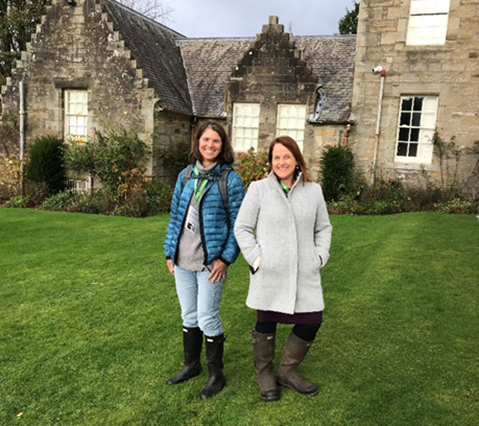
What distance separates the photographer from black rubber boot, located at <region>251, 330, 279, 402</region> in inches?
127

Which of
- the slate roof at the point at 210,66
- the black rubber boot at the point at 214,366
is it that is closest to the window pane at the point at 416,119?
the slate roof at the point at 210,66

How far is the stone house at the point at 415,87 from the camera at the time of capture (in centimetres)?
1223

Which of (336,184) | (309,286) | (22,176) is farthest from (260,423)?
(22,176)

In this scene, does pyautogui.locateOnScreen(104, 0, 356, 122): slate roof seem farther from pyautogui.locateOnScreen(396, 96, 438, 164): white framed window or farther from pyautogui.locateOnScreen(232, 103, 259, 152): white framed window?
pyautogui.locateOnScreen(396, 96, 438, 164): white framed window

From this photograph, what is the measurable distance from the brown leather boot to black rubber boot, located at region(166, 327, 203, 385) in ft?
2.25

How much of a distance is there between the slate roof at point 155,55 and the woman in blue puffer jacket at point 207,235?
1034 centimetres

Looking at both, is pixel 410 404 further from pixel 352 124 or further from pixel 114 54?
pixel 114 54

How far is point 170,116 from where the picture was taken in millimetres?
13625

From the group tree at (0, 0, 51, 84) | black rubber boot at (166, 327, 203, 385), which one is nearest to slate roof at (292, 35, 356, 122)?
black rubber boot at (166, 327, 203, 385)

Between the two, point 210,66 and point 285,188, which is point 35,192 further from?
point 285,188

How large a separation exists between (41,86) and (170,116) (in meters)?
4.43

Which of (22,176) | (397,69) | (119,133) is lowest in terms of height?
(22,176)

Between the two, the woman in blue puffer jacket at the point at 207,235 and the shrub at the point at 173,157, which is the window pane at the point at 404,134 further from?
the woman in blue puffer jacket at the point at 207,235

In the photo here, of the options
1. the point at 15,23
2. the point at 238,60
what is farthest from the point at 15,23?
the point at 238,60
